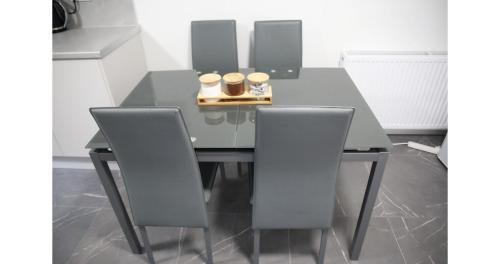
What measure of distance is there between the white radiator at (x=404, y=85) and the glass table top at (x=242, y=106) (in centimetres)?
54

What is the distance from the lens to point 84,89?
1929 mm

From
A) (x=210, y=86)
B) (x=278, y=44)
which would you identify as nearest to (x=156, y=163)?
(x=210, y=86)

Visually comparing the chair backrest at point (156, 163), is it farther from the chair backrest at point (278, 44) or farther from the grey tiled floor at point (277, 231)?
the chair backrest at point (278, 44)

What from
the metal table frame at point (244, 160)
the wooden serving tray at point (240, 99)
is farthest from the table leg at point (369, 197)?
the wooden serving tray at point (240, 99)

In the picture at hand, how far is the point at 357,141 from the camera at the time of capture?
114 centimetres

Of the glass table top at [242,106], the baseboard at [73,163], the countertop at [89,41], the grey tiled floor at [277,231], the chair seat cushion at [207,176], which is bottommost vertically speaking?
the grey tiled floor at [277,231]

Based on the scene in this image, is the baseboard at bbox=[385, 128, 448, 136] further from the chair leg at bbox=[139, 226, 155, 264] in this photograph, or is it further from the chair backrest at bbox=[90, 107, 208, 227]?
the chair leg at bbox=[139, 226, 155, 264]

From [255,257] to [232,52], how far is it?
1413mm

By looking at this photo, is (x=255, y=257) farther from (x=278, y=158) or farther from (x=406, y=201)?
(x=406, y=201)

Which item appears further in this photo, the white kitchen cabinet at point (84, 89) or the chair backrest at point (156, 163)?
the white kitchen cabinet at point (84, 89)

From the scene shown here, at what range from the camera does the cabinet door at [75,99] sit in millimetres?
1853

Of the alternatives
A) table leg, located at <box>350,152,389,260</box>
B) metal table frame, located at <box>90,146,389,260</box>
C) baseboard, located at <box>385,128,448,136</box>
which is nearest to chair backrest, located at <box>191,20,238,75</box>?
metal table frame, located at <box>90,146,389,260</box>

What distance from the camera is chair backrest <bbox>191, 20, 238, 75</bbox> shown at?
208cm
